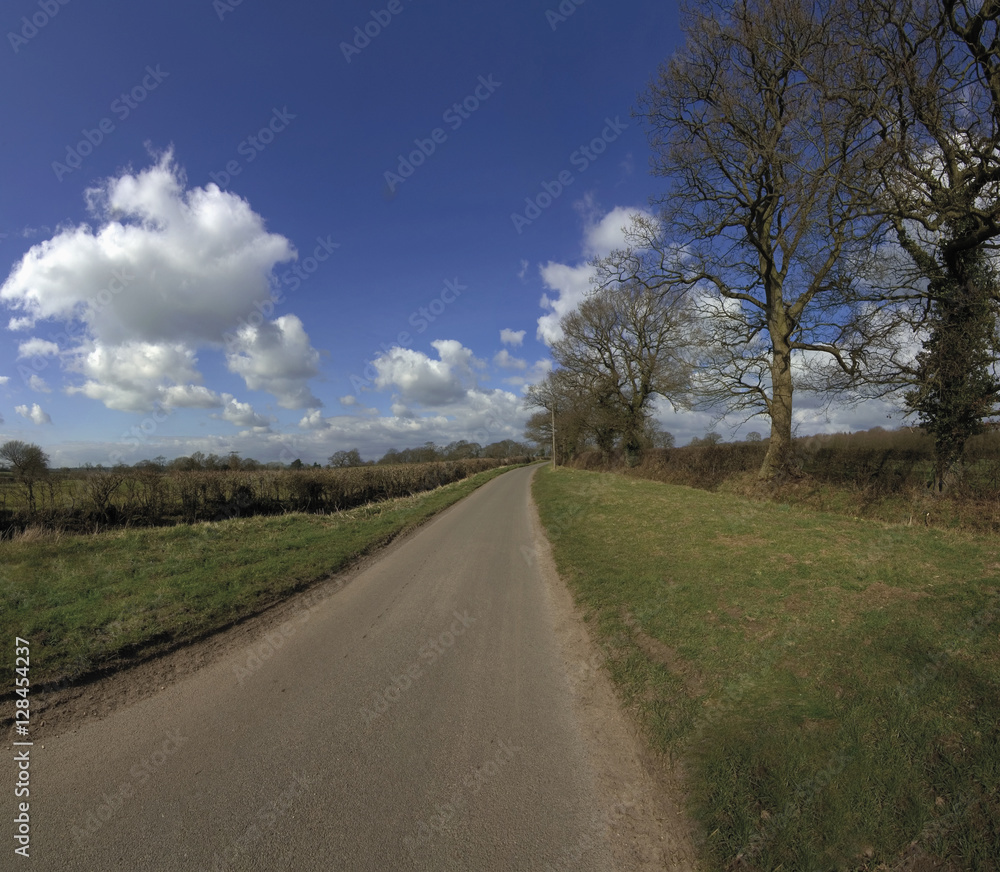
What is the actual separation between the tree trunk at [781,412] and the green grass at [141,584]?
1282 cm

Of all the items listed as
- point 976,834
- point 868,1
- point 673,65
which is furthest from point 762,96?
point 976,834

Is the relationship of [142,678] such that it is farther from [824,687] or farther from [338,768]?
[824,687]

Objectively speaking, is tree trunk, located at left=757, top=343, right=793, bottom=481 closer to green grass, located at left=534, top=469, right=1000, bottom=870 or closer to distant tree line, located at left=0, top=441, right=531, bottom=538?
green grass, located at left=534, top=469, right=1000, bottom=870

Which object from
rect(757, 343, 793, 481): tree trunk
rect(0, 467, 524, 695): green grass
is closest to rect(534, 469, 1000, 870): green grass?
rect(0, 467, 524, 695): green grass

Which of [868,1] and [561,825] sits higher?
[868,1]

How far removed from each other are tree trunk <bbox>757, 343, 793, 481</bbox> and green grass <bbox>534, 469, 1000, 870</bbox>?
8247 millimetres

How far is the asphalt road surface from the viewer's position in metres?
2.63

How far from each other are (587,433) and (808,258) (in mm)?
27654

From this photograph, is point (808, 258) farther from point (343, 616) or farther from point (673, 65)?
point (343, 616)

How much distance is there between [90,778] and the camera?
3186 mm

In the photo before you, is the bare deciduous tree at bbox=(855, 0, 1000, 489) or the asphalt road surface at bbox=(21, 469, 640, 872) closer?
the asphalt road surface at bbox=(21, 469, 640, 872)

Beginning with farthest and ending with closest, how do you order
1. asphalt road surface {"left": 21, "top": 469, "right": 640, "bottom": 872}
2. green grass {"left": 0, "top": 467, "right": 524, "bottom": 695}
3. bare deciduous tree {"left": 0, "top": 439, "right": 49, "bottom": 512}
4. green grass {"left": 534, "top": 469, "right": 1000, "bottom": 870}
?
bare deciduous tree {"left": 0, "top": 439, "right": 49, "bottom": 512}
green grass {"left": 0, "top": 467, "right": 524, "bottom": 695}
asphalt road surface {"left": 21, "top": 469, "right": 640, "bottom": 872}
green grass {"left": 534, "top": 469, "right": 1000, "bottom": 870}

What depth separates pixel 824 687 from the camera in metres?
3.73

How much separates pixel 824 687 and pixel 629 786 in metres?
1.82
